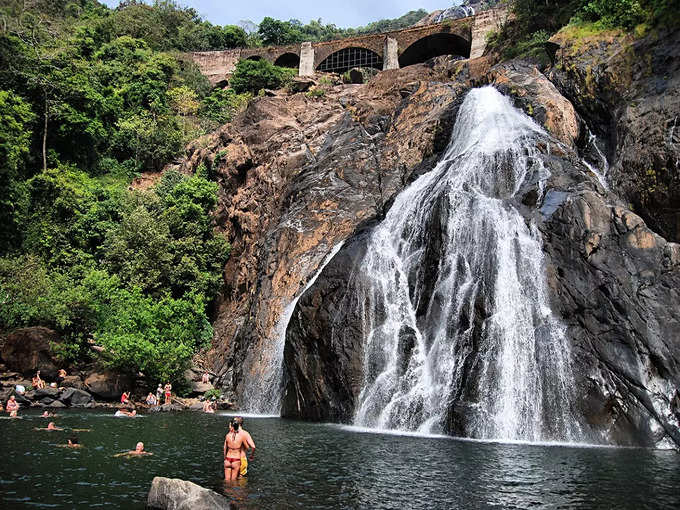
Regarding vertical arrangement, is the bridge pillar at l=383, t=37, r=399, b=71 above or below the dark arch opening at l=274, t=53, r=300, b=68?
below

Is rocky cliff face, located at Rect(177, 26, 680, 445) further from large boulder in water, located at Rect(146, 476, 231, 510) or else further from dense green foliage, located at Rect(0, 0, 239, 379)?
large boulder in water, located at Rect(146, 476, 231, 510)

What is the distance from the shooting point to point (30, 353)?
26.4 metres

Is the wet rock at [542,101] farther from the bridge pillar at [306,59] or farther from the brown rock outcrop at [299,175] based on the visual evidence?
the bridge pillar at [306,59]

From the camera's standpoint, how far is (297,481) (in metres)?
10.4

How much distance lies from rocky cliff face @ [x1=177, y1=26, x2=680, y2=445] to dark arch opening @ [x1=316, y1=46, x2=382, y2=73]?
14241 mm

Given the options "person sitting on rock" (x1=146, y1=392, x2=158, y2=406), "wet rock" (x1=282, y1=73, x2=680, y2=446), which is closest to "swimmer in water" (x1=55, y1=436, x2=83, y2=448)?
"wet rock" (x1=282, y1=73, x2=680, y2=446)

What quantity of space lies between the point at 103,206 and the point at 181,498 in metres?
33.3

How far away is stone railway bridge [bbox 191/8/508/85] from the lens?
153ft

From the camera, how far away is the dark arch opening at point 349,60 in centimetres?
5450

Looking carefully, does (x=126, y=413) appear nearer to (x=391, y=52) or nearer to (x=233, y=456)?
(x=233, y=456)

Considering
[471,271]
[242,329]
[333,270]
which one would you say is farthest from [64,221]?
[471,271]

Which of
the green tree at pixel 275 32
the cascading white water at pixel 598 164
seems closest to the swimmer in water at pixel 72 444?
the cascading white water at pixel 598 164

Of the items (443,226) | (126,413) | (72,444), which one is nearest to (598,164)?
(443,226)

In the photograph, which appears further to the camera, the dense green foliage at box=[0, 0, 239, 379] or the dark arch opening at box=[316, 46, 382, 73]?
the dark arch opening at box=[316, 46, 382, 73]
